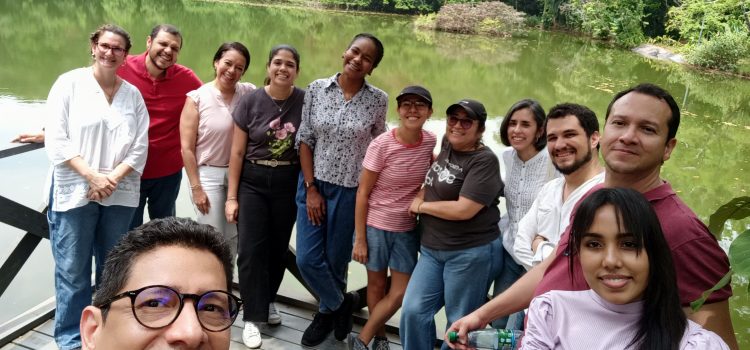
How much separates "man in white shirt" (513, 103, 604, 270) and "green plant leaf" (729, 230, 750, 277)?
765 mm

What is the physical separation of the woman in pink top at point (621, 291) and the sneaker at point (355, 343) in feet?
4.01

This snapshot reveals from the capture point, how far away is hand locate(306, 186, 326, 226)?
7.76 feet

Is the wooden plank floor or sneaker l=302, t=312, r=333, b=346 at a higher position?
sneaker l=302, t=312, r=333, b=346

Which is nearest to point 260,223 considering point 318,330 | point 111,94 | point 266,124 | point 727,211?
point 266,124

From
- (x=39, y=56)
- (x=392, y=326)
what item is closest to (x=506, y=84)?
(x=39, y=56)

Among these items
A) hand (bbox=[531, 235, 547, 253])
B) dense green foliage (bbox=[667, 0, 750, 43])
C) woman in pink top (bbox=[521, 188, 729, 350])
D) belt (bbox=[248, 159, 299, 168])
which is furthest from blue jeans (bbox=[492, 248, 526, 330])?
dense green foliage (bbox=[667, 0, 750, 43])

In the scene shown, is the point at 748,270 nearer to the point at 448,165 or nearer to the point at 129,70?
the point at 448,165

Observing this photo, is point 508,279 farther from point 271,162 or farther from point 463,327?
point 271,162

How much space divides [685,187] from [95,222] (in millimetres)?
6626

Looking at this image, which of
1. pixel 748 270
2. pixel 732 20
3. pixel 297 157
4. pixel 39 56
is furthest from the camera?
pixel 732 20

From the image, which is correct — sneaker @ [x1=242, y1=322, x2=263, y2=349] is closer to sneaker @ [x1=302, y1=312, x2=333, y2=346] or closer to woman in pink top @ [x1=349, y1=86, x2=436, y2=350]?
sneaker @ [x1=302, y1=312, x2=333, y2=346]

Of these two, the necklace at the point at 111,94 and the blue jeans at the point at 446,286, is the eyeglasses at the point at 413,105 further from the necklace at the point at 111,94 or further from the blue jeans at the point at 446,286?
the necklace at the point at 111,94

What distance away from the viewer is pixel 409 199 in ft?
7.39

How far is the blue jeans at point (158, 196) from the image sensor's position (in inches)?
101
